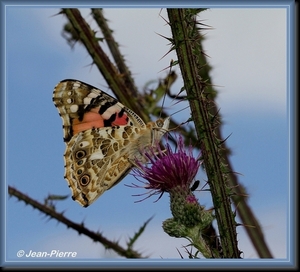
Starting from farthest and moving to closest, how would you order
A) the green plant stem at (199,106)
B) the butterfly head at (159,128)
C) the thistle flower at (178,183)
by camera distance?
the butterfly head at (159,128)
the thistle flower at (178,183)
the green plant stem at (199,106)

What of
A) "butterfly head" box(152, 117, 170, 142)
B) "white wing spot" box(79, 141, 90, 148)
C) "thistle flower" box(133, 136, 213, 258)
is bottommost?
"thistle flower" box(133, 136, 213, 258)

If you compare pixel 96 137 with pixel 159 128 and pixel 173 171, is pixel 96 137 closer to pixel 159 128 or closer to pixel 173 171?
pixel 159 128

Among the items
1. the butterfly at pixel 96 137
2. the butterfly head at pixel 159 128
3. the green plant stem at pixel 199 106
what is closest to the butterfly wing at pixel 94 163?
the butterfly at pixel 96 137

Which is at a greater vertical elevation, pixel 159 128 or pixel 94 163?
pixel 159 128

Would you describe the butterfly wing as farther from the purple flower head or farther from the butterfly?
the purple flower head

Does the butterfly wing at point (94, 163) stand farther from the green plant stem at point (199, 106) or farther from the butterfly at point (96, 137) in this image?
the green plant stem at point (199, 106)

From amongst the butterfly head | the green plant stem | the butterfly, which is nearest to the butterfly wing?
the butterfly

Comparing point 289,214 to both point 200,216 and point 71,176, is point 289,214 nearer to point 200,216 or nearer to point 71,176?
point 200,216

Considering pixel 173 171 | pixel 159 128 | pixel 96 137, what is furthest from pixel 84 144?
pixel 173 171
